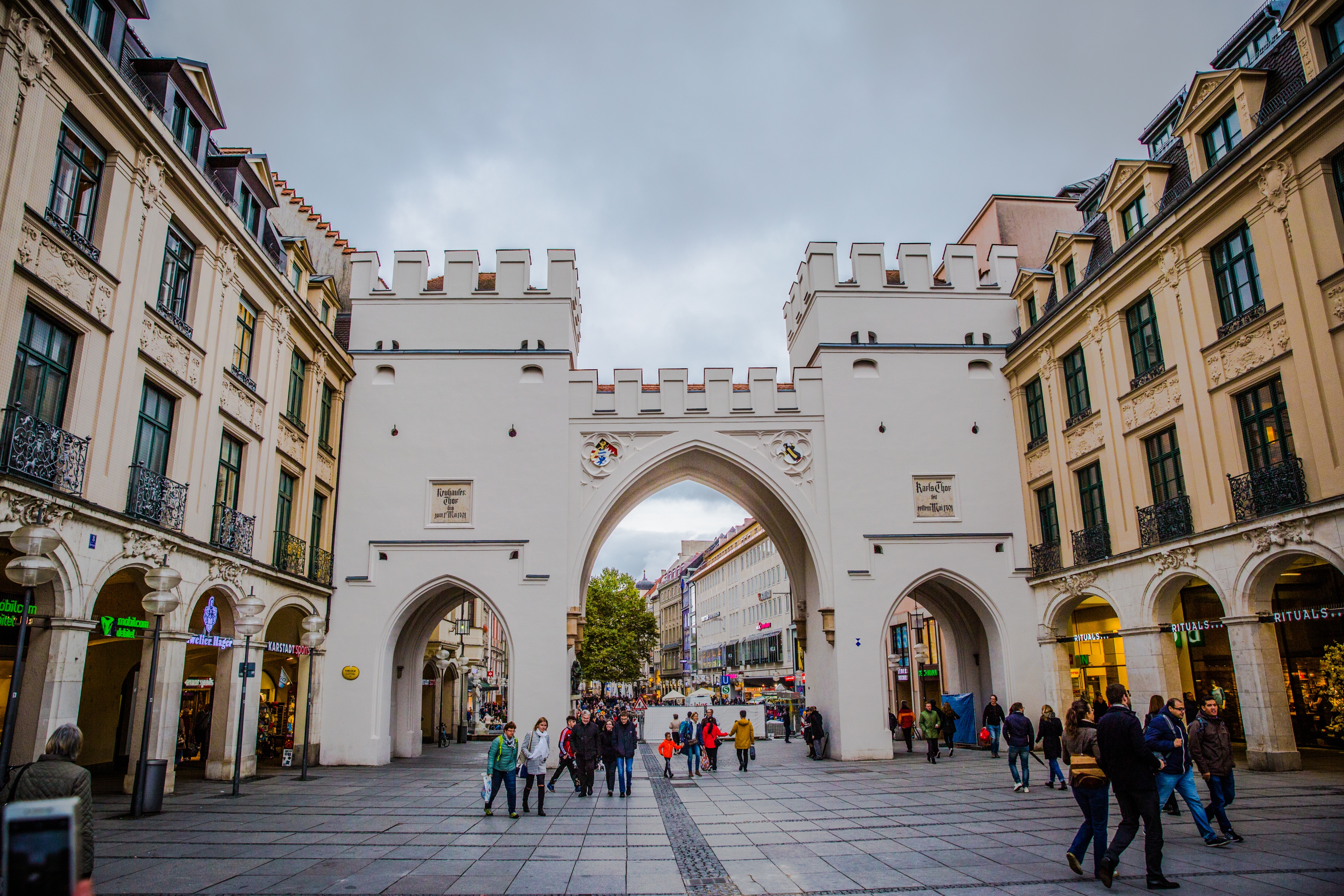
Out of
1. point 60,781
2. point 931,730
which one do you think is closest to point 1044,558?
point 931,730

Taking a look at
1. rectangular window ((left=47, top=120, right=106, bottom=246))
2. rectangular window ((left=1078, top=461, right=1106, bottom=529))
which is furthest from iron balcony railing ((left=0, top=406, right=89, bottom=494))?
rectangular window ((left=1078, top=461, right=1106, bottom=529))

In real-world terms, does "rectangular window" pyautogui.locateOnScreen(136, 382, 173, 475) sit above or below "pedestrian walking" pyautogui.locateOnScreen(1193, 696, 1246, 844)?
above

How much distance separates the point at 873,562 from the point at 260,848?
56.6 ft

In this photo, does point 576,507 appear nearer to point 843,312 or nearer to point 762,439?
point 762,439

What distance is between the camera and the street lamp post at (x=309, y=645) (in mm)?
17938

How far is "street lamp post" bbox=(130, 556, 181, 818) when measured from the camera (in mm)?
12352

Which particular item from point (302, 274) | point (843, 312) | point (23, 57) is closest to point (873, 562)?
point (843, 312)

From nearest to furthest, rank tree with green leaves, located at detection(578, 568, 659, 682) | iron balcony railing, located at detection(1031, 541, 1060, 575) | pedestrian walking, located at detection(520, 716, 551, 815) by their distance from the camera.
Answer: pedestrian walking, located at detection(520, 716, 551, 815)
iron balcony railing, located at detection(1031, 541, 1060, 575)
tree with green leaves, located at detection(578, 568, 659, 682)

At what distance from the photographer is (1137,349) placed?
19.5 metres

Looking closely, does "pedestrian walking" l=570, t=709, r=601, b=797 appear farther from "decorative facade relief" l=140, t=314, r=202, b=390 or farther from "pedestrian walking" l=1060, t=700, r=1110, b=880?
"decorative facade relief" l=140, t=314, r=202, b=390

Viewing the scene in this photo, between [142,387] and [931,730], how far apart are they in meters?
18.1

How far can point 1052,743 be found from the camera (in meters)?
15.0

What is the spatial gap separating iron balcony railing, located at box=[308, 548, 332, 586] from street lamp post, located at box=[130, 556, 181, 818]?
8.63m

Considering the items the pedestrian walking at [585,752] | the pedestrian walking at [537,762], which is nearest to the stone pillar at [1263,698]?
the pedestrian walking at [585,752]
